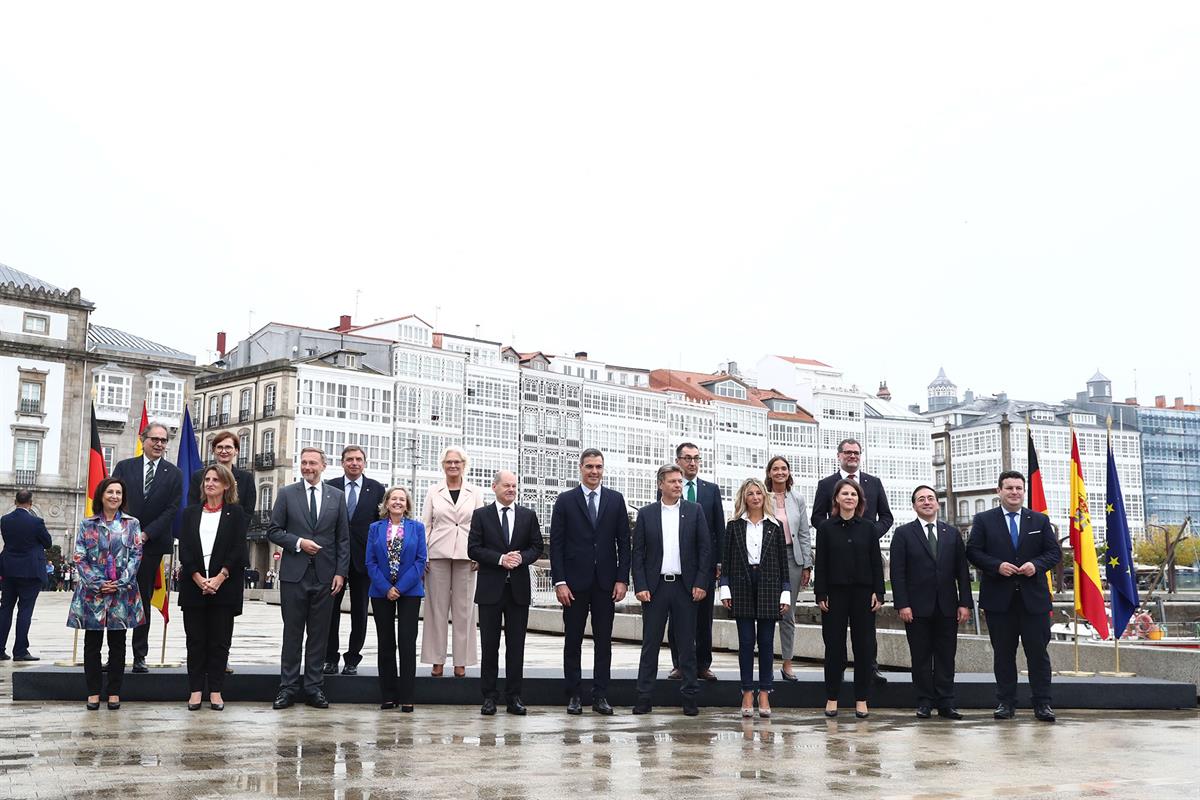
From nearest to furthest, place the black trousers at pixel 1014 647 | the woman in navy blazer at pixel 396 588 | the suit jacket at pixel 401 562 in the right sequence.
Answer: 1. the woman in navy blazer at pixel 396 588
2. the black trousers at pixel 1014 647
3. the suit jacket at pixel 401 562

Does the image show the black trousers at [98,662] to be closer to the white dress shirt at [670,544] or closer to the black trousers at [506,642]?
the black trousers at [506,642]

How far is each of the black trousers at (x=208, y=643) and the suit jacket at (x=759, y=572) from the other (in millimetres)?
3991

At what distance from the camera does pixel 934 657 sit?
10844 mm

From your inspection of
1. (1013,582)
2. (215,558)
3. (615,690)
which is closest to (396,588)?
(215,558)

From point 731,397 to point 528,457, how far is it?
20305 mm

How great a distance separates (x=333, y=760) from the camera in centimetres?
745

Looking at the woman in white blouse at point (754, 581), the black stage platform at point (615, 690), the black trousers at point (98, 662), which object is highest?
the woman in white blouse at point (754, 581)

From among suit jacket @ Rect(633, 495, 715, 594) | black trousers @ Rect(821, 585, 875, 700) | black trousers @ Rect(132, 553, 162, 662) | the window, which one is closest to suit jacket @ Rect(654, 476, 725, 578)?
suit jacket @ Rect(633, 495, 715, 594)

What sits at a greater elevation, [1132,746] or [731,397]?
[731,397]

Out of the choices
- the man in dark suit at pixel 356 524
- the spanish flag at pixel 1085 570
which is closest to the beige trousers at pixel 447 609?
the man in dark suit at pixel 356 524

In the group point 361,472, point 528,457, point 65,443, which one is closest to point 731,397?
point 528,457

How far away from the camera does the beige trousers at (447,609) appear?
11.2 meters

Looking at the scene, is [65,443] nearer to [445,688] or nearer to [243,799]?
[445,688]

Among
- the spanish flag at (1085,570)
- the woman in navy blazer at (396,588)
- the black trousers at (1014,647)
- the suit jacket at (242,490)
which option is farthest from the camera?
the spanish flag at (1085,570)
